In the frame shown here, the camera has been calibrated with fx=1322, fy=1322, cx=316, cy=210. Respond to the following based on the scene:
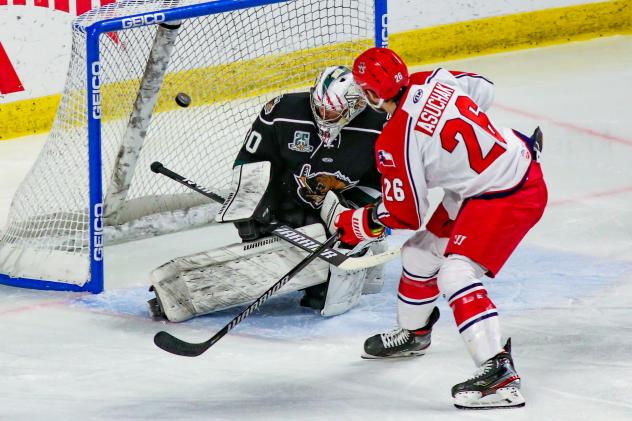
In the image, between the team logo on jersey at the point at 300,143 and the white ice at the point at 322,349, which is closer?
the white ice at the point at 322,349

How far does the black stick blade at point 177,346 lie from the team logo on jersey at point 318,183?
804 millimetres

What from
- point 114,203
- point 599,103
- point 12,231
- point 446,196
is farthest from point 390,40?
point 446,196

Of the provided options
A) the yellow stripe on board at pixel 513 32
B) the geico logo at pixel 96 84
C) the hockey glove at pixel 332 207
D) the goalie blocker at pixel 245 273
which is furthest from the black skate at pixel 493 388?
the yellow stripe on board at pixel 513 32

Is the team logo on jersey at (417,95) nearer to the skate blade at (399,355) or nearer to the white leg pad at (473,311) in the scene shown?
the white leg pad at (473,311)

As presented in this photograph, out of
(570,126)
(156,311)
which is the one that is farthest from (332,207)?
(570,126)

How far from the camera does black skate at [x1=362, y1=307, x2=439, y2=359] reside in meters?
3.79

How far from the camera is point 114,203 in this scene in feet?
16.1

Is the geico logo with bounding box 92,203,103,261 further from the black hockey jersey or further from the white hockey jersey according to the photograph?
the white hockey jersey

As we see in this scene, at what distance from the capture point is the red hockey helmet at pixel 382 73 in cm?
334

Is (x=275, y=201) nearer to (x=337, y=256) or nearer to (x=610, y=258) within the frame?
(x=337, y=256)

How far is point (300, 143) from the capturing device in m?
4.23

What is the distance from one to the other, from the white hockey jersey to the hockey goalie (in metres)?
0.68

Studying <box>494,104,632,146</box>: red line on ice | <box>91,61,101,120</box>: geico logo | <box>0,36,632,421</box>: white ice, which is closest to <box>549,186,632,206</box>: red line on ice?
<box>0,36,632,421</box>: white ice

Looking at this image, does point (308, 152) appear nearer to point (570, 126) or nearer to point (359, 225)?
point (359, 225)
